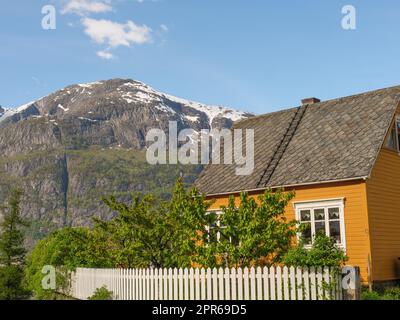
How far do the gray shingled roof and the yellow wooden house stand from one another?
0.15 ft

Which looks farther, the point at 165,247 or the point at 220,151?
the point at 220,151

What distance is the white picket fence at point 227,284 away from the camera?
14727mm

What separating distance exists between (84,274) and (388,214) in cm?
1389

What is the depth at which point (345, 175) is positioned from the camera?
21.9 meters

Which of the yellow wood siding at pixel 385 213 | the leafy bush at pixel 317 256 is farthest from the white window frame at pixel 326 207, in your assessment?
the leafy bush at pixel 317 256

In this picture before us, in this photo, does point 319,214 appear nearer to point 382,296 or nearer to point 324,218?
point 324,218

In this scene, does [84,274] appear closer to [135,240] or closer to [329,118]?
[135,240]

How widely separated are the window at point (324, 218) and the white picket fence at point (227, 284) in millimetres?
5336

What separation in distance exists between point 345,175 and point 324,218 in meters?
2.11

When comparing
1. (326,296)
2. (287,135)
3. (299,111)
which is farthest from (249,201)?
(299,111)

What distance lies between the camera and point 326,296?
14461 millimetres

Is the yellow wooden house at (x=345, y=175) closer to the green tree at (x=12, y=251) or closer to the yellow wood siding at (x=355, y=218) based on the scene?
the yellow wood siding at (x=355, y=218)

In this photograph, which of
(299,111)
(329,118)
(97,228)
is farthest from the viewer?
(299,111)

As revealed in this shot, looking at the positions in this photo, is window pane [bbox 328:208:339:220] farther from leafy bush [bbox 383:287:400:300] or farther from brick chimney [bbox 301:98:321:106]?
brick chimney [bbox 301:98:321:106]
